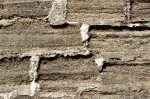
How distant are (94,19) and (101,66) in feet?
1.10

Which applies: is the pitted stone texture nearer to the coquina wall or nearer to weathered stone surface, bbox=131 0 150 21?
the coquina wall

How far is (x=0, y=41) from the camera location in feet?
4.95

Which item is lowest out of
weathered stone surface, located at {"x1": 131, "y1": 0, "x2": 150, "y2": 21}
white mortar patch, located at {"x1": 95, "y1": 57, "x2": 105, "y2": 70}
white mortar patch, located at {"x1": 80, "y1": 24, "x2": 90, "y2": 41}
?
white mortar patch, located at {"x1": 95, "y1": 57, "x2": 105, "y2": 70}

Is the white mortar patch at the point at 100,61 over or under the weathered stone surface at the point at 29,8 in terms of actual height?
under

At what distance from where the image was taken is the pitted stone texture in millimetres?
1503

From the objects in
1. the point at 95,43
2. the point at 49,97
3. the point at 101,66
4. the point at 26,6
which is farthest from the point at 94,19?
the point at 49,97

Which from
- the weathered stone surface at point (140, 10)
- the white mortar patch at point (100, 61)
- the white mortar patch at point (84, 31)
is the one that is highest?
the weathered stone surface at point (140, 10)

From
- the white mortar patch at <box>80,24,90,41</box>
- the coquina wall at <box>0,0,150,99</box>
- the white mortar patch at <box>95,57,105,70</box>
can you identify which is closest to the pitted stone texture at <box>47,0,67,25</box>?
the coquina wall at <box>0,0,150,99</box>

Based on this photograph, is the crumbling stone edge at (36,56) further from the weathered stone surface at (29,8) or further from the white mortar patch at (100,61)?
the weathered stone surface at (29,8)

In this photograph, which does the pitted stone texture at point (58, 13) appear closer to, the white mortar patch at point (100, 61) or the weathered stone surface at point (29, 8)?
the weathered stone surface at point (29, 8)

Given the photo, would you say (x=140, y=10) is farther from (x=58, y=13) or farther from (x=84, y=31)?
(x=58, y=13)

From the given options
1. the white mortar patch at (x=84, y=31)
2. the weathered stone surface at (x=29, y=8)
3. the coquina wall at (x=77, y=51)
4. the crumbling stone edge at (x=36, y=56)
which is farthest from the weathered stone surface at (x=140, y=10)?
the weathered stone surface at (x=29, y=8)

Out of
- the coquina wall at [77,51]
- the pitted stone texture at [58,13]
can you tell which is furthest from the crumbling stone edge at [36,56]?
the pitted stone texture at [58,13]

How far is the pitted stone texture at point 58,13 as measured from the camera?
1.50 m
